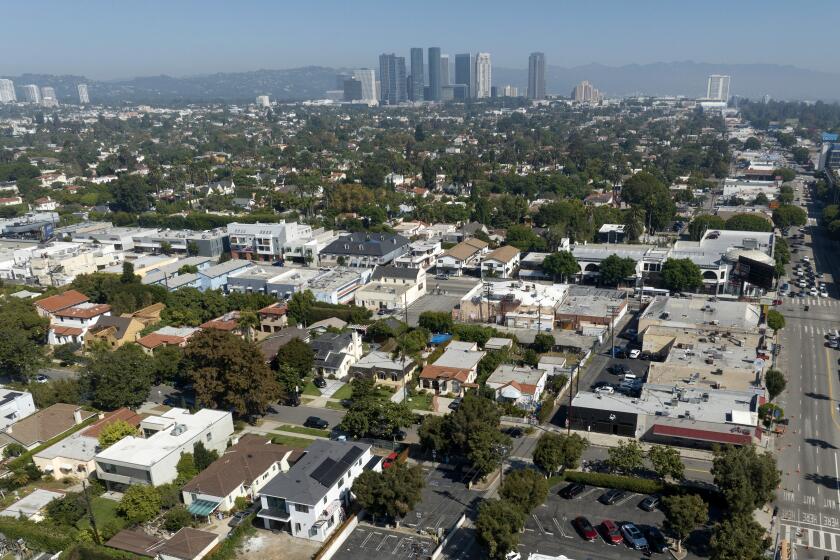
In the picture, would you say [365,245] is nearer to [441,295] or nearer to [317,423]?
[441,295]

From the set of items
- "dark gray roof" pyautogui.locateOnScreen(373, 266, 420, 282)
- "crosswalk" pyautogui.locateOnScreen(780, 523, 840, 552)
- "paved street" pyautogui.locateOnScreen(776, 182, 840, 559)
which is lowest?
"paved street" pyautogui.locateOnScreen(776, 182, 840, 559)

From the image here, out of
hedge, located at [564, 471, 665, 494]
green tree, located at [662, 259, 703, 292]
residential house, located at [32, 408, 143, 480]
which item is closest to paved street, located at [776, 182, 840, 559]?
hedge, located at [564, 471, 665, 494]

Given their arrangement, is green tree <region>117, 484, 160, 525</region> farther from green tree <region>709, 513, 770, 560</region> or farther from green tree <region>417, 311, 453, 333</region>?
green tree <region>417, 311, 453, 333</region>

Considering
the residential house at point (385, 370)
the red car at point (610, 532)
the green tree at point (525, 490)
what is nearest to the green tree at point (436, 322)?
the residential house at point (385, 370)

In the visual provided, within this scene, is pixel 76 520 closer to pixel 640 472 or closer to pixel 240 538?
pixel 240 538

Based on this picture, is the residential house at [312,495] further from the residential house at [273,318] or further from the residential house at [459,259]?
the residential house at [459,259]

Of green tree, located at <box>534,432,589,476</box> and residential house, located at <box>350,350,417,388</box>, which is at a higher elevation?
green tree, located at <box>534,432,589,476</box>

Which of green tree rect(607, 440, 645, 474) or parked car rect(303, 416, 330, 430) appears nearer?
green tree rect(607, 440, 645, 474)
